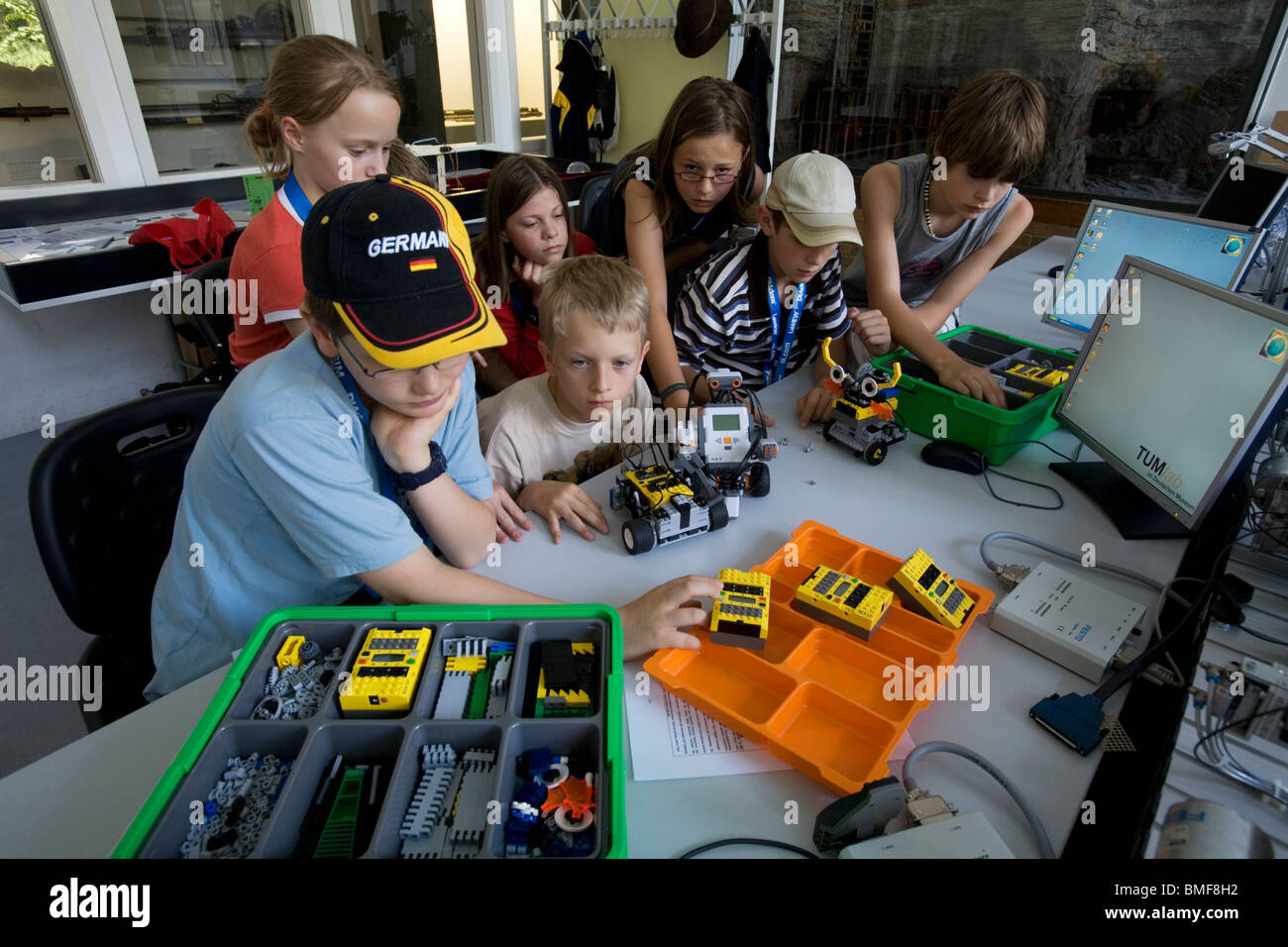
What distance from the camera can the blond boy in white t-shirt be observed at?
1.34 metres

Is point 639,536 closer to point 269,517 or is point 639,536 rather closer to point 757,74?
point 269,517

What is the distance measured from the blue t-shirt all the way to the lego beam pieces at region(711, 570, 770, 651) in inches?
15.8

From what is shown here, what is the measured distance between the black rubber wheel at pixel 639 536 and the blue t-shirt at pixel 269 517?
1.05ft

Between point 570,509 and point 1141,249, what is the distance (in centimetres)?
159

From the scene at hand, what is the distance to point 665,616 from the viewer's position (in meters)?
0.89

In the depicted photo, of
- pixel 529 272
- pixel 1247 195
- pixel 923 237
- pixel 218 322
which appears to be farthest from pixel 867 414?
pixel 218 322

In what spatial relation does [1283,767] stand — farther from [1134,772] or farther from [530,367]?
[530,367]

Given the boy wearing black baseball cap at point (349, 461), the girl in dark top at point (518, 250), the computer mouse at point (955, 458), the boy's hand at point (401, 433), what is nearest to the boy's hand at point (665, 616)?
the boy wearing black baseball cap at point (349, 461)

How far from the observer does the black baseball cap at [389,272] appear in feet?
2.54

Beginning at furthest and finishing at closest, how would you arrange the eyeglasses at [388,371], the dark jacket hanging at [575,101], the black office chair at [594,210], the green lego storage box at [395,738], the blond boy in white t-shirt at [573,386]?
the dark jacket hanging at [575,101] < the black office chair at [594,210] < the blond boy in white t-shirt at [573,386] < the eyeglasses at [388,371] < the green lego storage box at [395,738]

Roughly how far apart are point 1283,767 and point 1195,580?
0.37 m

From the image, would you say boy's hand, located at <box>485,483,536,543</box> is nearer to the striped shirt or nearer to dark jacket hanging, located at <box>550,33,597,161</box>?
the striped shirt

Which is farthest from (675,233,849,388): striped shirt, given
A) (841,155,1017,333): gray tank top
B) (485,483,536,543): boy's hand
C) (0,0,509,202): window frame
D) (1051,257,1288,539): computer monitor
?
(0,0,509,202): window frame

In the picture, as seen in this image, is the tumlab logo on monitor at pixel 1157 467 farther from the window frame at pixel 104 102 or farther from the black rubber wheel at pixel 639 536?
the window frame at pixel 104 102
